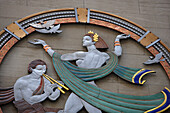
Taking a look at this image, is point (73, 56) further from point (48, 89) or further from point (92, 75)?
point (48, 89)

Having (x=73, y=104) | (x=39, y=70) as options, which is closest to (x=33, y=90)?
(x=39, y=70)

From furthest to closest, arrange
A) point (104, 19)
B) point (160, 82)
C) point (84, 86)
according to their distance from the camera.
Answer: point (104, 19)
point (160, 82)
point (84, 86)

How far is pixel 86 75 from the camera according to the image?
206 inches

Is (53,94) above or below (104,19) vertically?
below

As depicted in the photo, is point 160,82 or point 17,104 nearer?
point 17,104

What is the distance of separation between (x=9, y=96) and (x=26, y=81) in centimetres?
38

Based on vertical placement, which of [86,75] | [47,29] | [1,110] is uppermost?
[47,29]

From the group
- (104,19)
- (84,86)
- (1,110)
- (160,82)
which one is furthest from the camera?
(104,19)

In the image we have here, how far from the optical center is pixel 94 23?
589cm

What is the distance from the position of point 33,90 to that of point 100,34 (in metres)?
1.77

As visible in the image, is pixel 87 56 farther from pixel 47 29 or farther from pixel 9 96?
pixel 9 96

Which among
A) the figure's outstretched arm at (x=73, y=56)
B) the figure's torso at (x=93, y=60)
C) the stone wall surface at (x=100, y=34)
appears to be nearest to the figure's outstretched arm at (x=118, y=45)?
the stone wall surface at (x=100, y=34)

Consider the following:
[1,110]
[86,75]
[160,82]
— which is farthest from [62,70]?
[160,82]

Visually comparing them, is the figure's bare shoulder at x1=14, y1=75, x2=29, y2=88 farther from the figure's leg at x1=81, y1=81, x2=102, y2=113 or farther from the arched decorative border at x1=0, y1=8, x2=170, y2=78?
the figure's leg at x1=81, y1=81, x2=102, y2=113
